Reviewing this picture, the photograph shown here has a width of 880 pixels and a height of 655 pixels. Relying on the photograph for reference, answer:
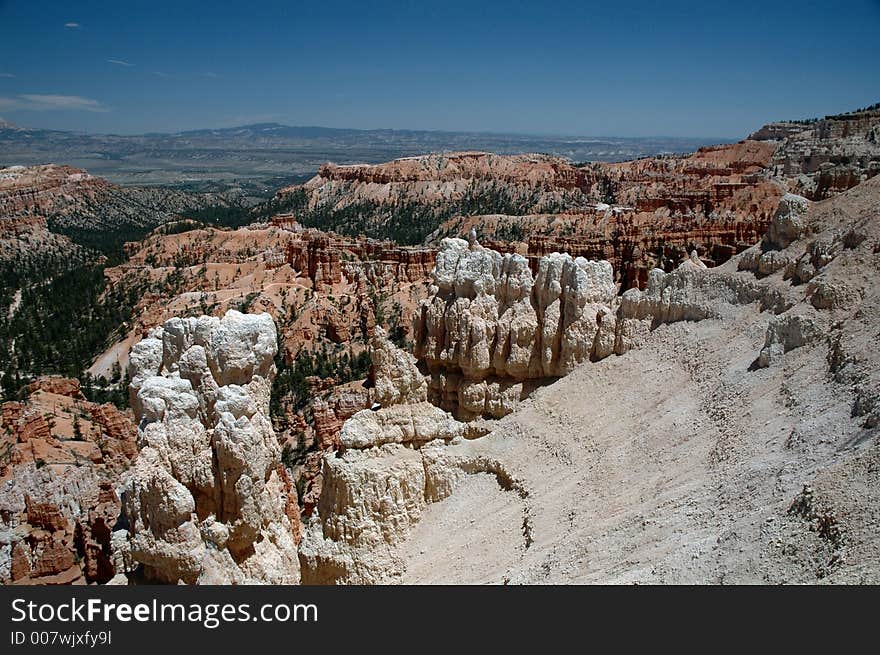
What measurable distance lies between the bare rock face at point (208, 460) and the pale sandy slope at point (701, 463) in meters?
4.32

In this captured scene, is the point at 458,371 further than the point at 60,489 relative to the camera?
No

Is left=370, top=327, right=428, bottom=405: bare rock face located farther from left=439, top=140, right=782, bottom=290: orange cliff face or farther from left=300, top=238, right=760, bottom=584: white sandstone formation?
left=439, top=140, right=782, bottom=290: orange cliff face

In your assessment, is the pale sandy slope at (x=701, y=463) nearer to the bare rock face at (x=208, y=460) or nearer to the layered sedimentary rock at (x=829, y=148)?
the bare rock face at (x=208, y=460)

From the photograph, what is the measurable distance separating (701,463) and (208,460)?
12013 millimetres

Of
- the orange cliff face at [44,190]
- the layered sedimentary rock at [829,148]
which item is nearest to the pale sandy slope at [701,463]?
the layered sedimentary rock at [829,148]

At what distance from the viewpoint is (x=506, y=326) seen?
78.1 feet

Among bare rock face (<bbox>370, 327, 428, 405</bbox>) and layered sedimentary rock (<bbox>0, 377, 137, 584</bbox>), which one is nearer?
bare rock face (<bbox>370, 327, 428, 405</bbox>)

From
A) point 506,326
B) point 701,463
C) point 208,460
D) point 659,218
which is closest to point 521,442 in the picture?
point 506,326

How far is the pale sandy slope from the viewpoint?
11.7 meters

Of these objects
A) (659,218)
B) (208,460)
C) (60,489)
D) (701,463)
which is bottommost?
(60,489)

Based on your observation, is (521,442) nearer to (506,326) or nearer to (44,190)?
(506,326)

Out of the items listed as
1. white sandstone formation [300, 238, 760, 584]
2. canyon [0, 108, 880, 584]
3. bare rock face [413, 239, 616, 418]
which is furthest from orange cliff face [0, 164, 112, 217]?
white sandstone formation [300, 238, 760, 584]

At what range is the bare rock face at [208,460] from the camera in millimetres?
16922

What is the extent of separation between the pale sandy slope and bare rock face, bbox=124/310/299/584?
4.32m
